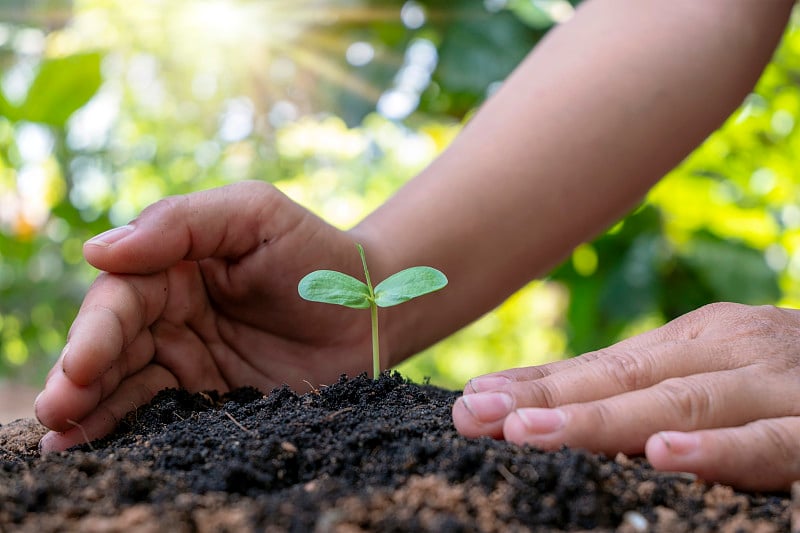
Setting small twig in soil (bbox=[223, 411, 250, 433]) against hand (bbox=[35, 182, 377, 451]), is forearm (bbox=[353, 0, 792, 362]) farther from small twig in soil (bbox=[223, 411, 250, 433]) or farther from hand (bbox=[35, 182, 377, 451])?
small twig in soil (bbox=[223, 411, 250, 433])

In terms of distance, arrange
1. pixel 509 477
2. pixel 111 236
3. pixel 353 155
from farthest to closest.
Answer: pixel 353 155
pixel 111 236
pixel 509 477

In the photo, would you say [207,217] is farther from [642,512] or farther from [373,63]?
[373,63]

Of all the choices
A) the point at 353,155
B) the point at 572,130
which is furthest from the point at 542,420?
the point at 353,155

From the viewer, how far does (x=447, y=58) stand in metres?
2.28

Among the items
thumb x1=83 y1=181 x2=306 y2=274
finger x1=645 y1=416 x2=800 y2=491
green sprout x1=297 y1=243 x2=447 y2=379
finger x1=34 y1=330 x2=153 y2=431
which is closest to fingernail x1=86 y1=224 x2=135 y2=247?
thumb x1=83 y1=181 x2=306 y2=274

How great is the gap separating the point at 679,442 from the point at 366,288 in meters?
0.49

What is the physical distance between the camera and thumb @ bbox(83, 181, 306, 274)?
1.12 m

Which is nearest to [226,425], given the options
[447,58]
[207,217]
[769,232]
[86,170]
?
[207,217]

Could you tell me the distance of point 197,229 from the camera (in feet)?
3.93

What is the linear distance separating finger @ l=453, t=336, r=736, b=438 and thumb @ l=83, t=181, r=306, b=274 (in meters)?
0.56

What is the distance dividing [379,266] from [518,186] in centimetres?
39

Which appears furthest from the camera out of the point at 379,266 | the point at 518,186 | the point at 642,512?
the point at 518,186

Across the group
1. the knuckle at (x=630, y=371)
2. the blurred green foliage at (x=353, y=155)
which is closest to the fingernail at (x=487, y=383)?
the knuckle at (x=630, y=371)

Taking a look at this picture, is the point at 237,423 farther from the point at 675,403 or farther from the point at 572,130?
the point at 572,130
